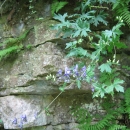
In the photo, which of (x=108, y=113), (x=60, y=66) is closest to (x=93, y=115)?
(x=108, y=113)

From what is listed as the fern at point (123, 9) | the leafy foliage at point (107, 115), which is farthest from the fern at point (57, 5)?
the leafy foliage at point (107, 115)

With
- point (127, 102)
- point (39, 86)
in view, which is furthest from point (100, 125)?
point (39, 86)

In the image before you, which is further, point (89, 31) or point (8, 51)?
point (8, 51)

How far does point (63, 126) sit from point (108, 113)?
55cm

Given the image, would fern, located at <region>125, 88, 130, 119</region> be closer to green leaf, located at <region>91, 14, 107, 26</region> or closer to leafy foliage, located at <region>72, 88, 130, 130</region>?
leafy foliage, located at <region>72, 88, 130, 130</region>

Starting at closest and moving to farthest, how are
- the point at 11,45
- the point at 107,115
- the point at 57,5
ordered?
Answer: the point at 107,115 < the point at 57,5 < the point at 11,45

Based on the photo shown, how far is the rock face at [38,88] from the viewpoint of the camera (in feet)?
8.14

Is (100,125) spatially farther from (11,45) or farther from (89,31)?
(11,45)

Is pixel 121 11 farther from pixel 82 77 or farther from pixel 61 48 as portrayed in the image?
pixel 82 77

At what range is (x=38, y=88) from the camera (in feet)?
8.26

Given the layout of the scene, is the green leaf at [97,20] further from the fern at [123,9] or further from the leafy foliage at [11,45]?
the leafy foliage at [11,45]

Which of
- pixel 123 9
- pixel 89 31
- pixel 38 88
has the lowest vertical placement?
pixel 38 88

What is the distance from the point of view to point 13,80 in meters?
2.59

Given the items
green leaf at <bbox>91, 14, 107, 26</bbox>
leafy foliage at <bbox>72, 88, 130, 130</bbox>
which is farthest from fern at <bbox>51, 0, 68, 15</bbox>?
leafy foliage at <bbox>72, 88, 130, 130</bbox>
